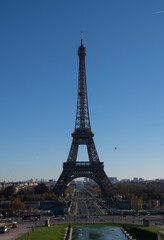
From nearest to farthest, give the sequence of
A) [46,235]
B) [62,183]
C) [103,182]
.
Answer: [46,235] < [62,183] < [103,182]

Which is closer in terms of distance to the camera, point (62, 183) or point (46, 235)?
point (46, 235)

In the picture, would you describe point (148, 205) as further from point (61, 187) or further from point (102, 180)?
point (61, 187)

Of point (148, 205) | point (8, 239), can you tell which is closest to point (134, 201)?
point (148, 205)

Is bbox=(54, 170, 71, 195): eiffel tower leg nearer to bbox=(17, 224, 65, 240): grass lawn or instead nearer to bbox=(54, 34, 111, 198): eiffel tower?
bbox=(54, 34, 111, 198): eiffel tower

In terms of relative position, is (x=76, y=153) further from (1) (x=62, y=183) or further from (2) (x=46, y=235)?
(2) (x=46, y=235)

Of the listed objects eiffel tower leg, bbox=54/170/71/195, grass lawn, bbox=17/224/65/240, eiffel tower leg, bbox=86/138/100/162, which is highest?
eiffel tower leg, bbox=86/138/100/162

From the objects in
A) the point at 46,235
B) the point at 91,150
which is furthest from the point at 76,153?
the point at 46,235

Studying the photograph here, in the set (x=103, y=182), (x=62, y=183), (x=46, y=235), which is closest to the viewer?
(x=46, y=235)

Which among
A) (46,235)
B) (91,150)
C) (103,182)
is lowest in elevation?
(46,235)

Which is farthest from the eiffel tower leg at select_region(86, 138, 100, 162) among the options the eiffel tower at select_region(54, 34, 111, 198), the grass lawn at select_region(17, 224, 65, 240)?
the grass lawn at select_region(17, 224, 65, 240)
